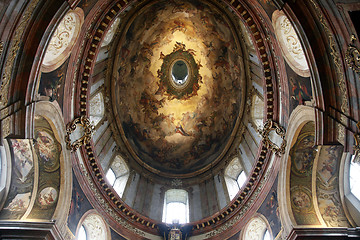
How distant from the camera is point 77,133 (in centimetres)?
Result: 1348

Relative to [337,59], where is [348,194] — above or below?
below

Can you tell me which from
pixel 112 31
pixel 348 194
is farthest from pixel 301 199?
pixel 112 31

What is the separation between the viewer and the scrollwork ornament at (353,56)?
301 inches

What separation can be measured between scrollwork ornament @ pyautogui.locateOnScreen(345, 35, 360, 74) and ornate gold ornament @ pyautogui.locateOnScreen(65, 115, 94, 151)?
10325 millimetres

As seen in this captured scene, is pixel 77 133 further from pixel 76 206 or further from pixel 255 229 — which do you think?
pixel 255 229

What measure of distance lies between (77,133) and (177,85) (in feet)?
36.5

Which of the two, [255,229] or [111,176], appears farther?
[111,176]

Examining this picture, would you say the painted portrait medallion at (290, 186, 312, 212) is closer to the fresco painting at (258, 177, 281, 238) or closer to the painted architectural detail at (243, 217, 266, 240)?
the fresco painting at (258, 177, 281, 238)

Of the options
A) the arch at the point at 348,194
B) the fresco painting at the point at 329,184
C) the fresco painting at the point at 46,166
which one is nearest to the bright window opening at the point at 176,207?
the fresco painting at the point at 46,166

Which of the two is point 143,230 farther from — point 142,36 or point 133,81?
point 142,36

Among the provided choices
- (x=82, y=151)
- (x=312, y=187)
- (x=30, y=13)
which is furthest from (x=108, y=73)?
(x=312, y=187)

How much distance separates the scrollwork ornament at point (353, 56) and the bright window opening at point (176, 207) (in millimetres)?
11453

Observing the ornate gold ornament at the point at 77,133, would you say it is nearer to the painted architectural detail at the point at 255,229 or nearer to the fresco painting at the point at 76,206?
the fresco painting at the point at 76,206

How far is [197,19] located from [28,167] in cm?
1354
